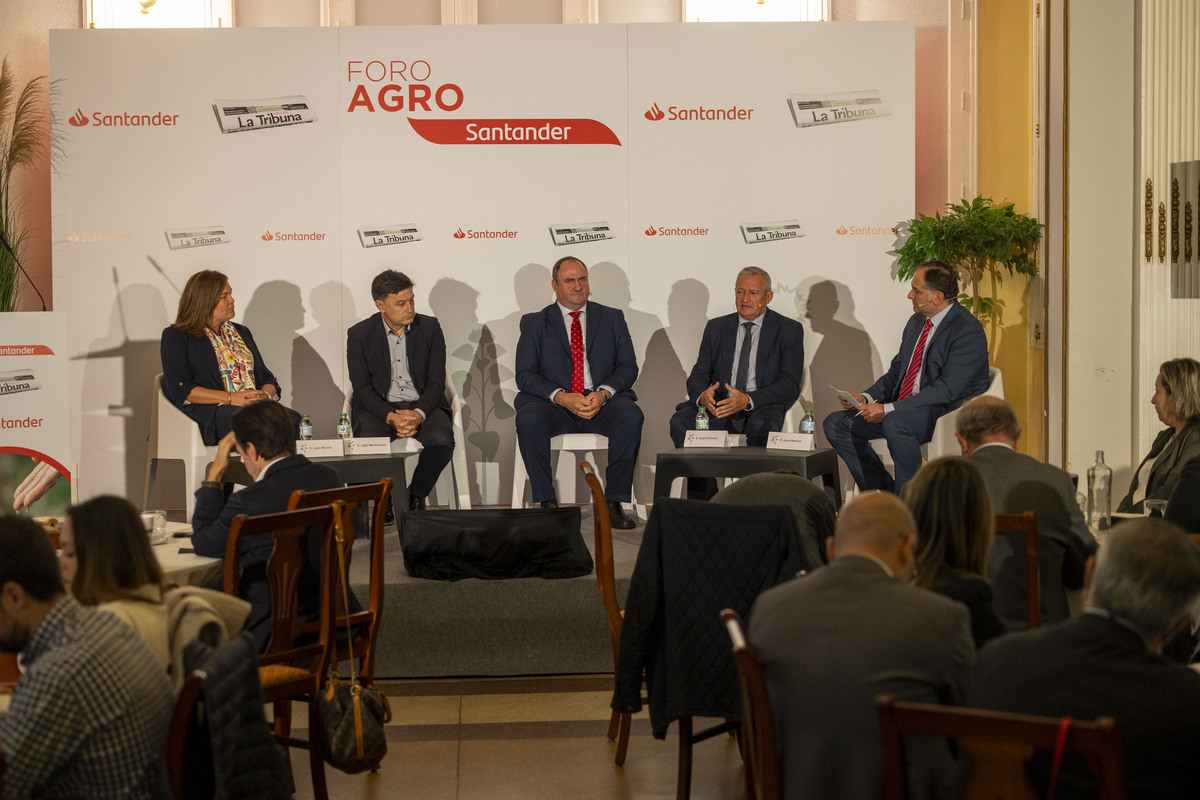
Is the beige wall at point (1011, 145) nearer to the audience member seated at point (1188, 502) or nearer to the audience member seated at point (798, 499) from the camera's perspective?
the audience member seated at point (1188, 502)

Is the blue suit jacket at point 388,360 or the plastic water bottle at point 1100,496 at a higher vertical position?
the blue suit jacket at point 388,360

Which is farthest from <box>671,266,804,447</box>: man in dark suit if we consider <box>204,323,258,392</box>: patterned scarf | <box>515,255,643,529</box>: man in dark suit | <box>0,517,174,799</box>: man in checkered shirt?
<box>0,517,174,799</box>: man in checkered shirt

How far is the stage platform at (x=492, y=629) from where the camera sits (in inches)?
170

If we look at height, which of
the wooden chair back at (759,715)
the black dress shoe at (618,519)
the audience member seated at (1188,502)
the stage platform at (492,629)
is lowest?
the stage platform at (492,629)

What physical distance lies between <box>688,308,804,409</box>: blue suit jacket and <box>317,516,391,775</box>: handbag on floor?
3.31 metres

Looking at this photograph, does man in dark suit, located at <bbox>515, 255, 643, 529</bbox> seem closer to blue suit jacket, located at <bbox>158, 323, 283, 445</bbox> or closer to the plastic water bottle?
blue suit jacket, located at <bbox>158, 323, 283, 445</bbox>

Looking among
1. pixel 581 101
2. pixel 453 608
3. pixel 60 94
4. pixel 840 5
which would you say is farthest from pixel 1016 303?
pixel 60 94

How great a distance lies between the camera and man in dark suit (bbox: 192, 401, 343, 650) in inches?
123

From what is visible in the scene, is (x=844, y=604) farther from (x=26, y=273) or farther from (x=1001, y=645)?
(x=26, y=273)

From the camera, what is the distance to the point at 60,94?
6.48 m

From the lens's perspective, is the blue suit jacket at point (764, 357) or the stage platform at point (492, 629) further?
the blue suit jacket at point (764, 357)

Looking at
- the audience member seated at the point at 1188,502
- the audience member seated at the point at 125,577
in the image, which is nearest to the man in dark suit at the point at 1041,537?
the audience member seated at the point at 1188,502

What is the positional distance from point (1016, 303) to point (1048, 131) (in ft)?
3.98

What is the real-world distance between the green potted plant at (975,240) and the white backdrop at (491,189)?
275 millimetres
